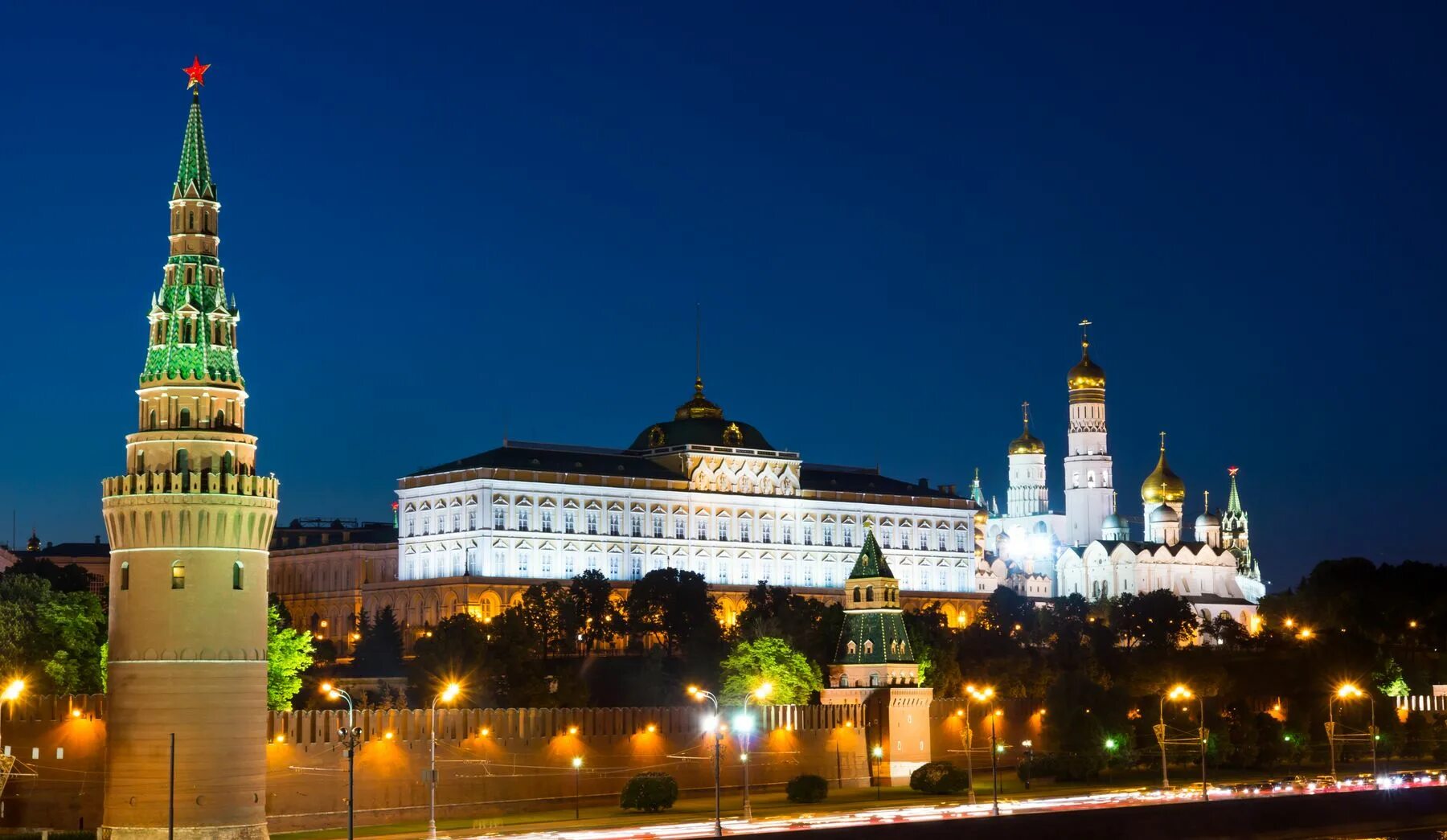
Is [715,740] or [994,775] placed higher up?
[715,740]

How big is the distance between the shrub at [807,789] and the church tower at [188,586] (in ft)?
112

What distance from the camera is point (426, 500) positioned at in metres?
175

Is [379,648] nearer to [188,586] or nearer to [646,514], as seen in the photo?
[646,514]

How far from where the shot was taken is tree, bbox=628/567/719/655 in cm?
Result: 15762

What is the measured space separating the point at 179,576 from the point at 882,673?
169ft

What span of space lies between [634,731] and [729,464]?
87.1m

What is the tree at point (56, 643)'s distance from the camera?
9688 centimetres

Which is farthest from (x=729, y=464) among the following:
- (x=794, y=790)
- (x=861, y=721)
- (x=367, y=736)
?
(x=367, y=736)

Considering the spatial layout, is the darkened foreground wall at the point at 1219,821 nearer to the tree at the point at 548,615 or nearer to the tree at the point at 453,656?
the tree at the point at 453,656

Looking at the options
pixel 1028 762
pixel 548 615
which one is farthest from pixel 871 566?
pixel 548 615

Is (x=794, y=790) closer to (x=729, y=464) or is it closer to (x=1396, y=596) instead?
(x=729, y=464)

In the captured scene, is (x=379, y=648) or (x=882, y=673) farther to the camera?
(x=379, y=648)

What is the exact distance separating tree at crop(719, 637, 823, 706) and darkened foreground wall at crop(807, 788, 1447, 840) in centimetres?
3226

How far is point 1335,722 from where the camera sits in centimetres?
14588
